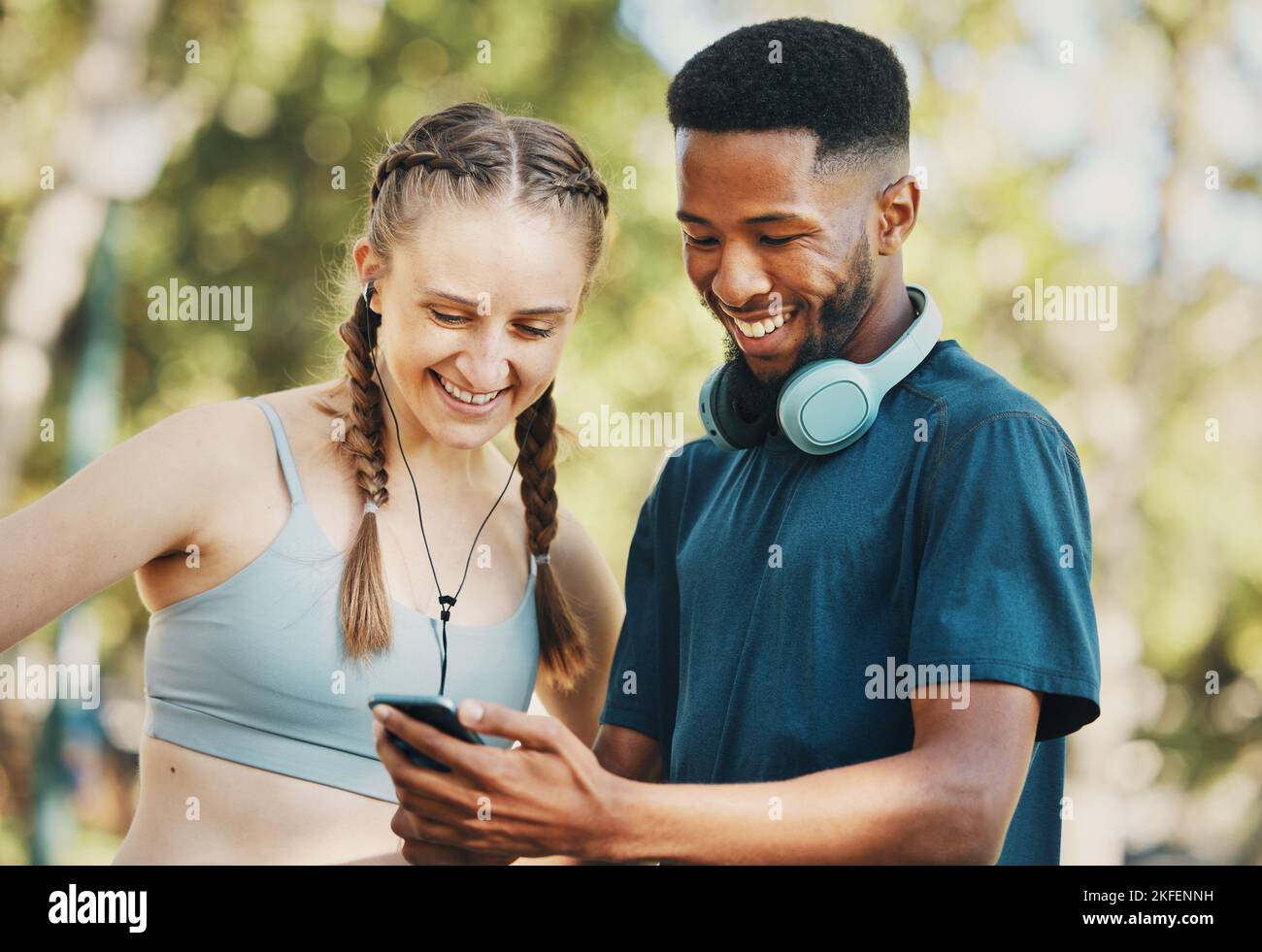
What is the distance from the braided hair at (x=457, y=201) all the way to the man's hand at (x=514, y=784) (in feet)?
2.22

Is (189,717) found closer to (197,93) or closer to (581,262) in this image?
(581,262)

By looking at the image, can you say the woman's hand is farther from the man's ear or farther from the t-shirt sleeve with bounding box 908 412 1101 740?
the man's ear

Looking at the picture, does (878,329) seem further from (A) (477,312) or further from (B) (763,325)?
(A) (477,312)

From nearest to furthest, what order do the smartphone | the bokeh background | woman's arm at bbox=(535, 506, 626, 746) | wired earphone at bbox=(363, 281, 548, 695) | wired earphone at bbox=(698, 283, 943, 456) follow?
the smartphone < wired earphone at bbox=(698, 283, 943, 456) < wired earphone at bbox=(363, 281, 548, 695) < woman's arm at bbox=(535, 506, 626, 746) < the bokeh background

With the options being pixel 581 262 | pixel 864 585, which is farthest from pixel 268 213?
pixel 864 585

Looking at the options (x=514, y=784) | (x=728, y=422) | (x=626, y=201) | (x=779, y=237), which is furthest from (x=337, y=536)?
(x=626, y=201)

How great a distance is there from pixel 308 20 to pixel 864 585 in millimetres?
7100

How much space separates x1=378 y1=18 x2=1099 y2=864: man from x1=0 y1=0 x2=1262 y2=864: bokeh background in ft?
17.2

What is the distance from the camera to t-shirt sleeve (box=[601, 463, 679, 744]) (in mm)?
2713

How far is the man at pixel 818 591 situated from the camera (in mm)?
1959

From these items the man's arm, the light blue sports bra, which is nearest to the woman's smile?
the light blue sports bra

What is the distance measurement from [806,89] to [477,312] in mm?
770

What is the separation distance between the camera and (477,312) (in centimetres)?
256

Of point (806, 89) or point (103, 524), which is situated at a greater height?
point (806, 89)
